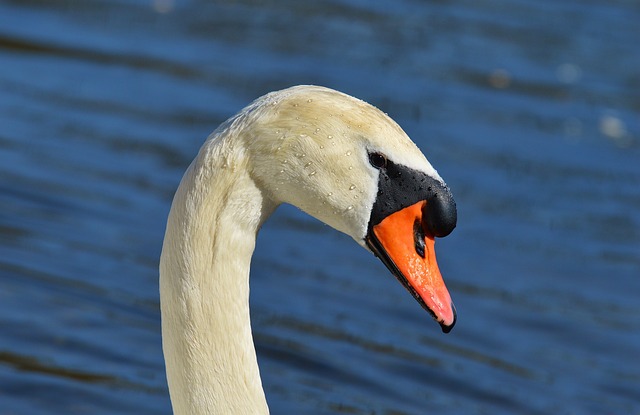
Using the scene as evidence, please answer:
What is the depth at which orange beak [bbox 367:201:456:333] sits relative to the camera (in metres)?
3.89

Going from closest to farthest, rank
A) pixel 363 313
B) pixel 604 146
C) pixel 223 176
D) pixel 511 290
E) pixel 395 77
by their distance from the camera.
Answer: pixel 223 176, pixel 363 313, pixel 511 290, pixel 604 146, pixel 395 77

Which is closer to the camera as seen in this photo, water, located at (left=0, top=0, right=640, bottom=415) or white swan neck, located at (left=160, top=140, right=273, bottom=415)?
white swan neck, located at (left=160, top=140, right=273, bottom=415)

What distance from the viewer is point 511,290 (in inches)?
305

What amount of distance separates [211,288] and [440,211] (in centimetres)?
71

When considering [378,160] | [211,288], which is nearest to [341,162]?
[378,160]

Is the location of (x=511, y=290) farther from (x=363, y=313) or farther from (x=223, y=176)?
(x=223, y=176)

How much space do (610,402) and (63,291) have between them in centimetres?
293

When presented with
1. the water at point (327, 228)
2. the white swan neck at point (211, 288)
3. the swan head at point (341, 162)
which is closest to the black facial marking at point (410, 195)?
the swan head at point (341, 162)

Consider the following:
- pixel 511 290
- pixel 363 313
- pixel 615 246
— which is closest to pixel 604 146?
pixel 615 246

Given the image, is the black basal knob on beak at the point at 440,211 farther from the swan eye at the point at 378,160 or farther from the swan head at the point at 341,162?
the swan eye at the point at 378,160

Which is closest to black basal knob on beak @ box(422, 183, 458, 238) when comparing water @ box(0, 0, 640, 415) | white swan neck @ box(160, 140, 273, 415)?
white swan neck @ box(160, 140, 273, 415)

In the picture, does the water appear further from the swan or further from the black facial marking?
the black facial marking

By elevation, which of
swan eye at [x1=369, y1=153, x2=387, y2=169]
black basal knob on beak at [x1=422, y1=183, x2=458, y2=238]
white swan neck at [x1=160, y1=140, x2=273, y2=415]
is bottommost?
white swan neck at [x1=160, y1=140, x2=273, y2=415]

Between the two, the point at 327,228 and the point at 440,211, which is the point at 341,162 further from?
the point at 327,228
